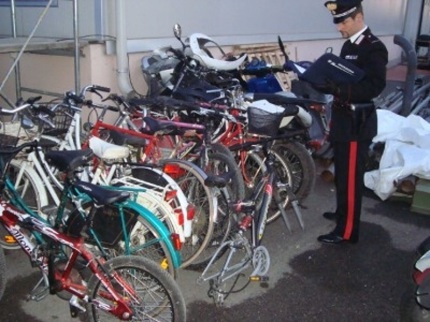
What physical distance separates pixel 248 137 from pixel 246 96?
0.96 meters

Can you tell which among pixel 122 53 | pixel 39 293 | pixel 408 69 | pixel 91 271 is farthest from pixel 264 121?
pixel 408 69

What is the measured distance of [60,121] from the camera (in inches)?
181

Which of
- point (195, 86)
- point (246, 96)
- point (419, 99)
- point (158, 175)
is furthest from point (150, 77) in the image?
point (419, 99)

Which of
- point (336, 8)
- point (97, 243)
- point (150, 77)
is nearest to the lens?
point (97, 243)

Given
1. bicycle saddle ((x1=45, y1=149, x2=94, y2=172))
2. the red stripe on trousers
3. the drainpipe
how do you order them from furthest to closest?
the drainpipe, the red stripe on trousers, bicycle saddle ((x1=45, y1=149, x2=94, y2=172))

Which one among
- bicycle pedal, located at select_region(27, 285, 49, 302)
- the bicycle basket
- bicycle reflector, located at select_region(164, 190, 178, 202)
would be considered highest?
the bicycle basket

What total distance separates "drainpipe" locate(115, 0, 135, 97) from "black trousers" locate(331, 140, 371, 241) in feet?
9.01

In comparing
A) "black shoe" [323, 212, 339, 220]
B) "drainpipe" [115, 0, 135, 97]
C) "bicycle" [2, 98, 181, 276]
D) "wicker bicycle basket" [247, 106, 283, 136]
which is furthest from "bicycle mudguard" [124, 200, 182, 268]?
"drainpipe" [115, 0, 135, 97]

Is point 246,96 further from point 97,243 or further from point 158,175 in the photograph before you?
point 97,243

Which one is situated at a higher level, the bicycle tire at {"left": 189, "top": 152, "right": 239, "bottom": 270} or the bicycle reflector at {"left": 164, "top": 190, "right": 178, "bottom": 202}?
the bicycle reflector at {"left": 164, "top": 190, "right": 178, "bottom": 202}

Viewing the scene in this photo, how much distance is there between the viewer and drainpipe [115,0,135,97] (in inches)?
227

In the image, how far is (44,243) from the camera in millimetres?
3068

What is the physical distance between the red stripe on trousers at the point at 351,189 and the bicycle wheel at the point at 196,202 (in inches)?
51.9

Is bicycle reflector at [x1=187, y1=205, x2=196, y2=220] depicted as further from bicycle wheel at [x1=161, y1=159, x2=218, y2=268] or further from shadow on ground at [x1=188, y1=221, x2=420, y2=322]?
shadow on ground at [x1=188, y1=221, x2=420, y2=322]
